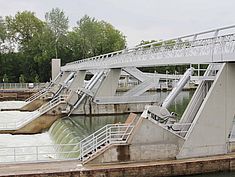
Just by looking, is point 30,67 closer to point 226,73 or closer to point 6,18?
point 6,18

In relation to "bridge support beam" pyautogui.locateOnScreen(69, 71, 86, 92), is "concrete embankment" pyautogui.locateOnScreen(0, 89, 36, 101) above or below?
below

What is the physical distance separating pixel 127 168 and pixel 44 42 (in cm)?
6146

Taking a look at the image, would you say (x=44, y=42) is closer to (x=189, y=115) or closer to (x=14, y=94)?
(x=14, y=94)

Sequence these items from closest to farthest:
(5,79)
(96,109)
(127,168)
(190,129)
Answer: (127,168), (190,129), (96,109), (5,79)

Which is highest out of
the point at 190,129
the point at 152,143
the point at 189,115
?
the point at 189,115

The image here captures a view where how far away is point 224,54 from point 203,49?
1.65 meters

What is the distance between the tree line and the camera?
70.8m

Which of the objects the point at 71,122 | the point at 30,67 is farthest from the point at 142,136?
the point at 30,67

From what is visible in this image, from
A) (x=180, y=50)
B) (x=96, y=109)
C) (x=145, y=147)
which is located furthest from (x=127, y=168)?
(x=96, y=109)

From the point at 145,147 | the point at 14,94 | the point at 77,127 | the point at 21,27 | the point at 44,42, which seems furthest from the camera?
the point at 21,27

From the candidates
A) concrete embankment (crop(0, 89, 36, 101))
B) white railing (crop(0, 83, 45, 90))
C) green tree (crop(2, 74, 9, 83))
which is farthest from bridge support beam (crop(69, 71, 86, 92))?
green tree (crop(2, 74, 9, 83))

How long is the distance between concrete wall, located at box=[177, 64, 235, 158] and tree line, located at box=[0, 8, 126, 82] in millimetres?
54318

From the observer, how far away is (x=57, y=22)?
82000mm

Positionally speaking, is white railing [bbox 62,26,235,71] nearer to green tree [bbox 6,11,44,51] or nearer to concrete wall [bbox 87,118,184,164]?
concrete wall [bbox 87,118,184,164]
